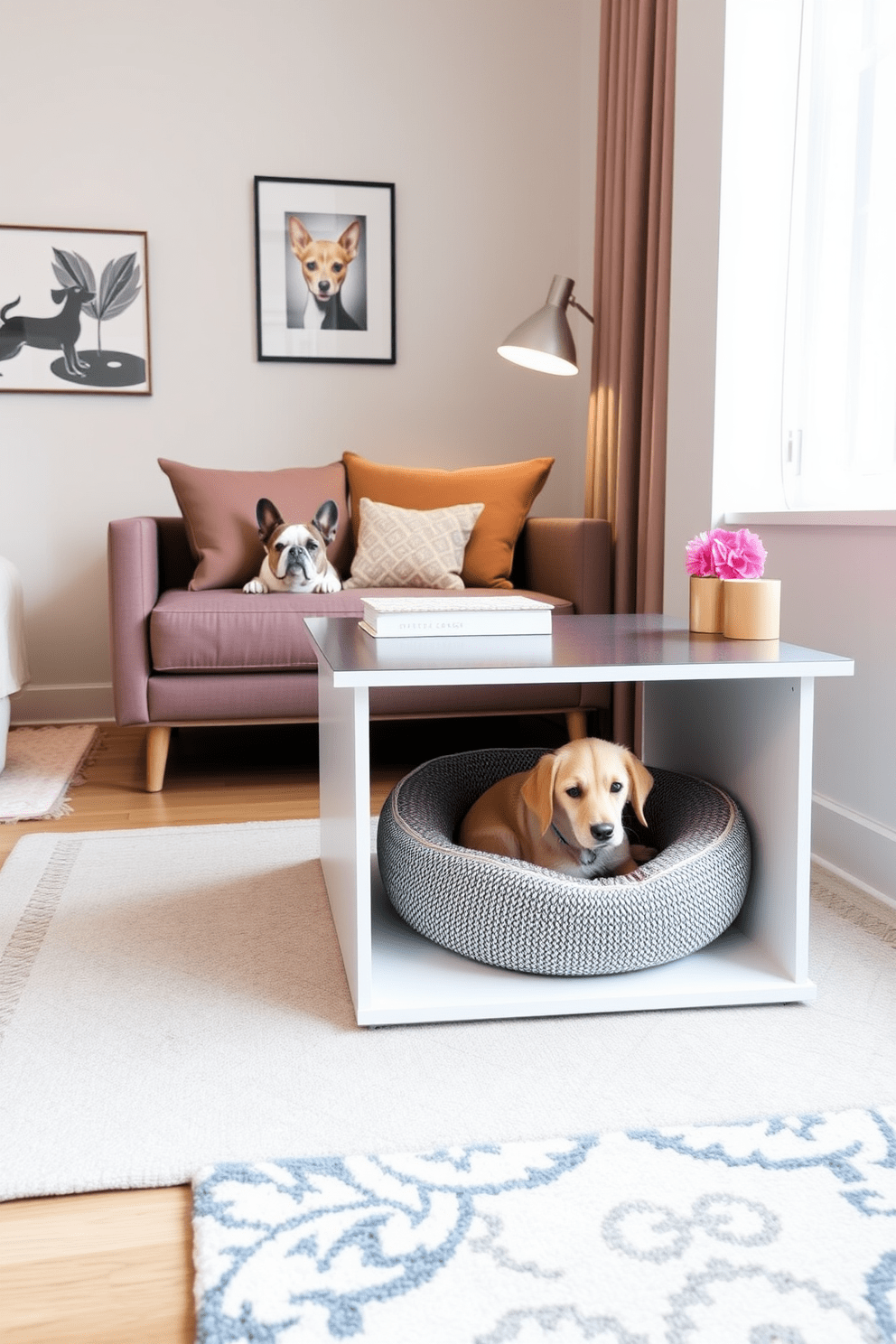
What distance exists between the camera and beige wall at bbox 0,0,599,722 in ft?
11.4

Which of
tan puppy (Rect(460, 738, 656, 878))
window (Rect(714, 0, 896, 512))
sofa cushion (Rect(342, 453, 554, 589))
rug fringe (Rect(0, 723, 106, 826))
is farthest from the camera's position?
sofa cushion (Rect(342, 453, 554, 589))

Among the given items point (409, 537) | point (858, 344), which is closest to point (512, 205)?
point (409, 537)

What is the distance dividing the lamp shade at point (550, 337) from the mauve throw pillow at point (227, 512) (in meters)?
0.68

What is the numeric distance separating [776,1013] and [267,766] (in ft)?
5.87

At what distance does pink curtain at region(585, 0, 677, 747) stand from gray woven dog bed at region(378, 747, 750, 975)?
1340mm

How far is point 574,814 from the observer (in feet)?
4.86

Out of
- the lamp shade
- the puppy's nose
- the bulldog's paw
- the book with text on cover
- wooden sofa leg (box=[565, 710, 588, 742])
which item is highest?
the lamp shade

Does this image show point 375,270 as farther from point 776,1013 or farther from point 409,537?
point 776,1013

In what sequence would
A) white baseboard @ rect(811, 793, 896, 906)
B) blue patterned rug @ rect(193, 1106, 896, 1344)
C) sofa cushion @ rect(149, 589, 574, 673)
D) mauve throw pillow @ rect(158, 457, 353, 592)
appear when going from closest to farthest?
blue patterned rug @ rect(193, 1106, 896, 1344) < white baseboard @ rect(811, 793, 896, 906) < sofa cushion @ rect(149, 589, 574, 673) < mauve throw pillow @ rect(158, 457, 353, 592)

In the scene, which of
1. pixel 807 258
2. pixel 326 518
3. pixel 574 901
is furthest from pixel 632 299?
pixel 574 901

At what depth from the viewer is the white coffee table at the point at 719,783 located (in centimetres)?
137

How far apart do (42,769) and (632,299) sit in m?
1.99

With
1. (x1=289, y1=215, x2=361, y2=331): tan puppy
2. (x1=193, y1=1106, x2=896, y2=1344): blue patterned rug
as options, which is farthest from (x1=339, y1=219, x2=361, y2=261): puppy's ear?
(x1=193, y1=1106, x2=896, y2=1344): blue patterned rug

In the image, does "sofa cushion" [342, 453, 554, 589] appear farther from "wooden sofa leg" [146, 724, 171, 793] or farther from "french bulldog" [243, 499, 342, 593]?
"wooden sofa leg" [146, 724, 171, 793]
